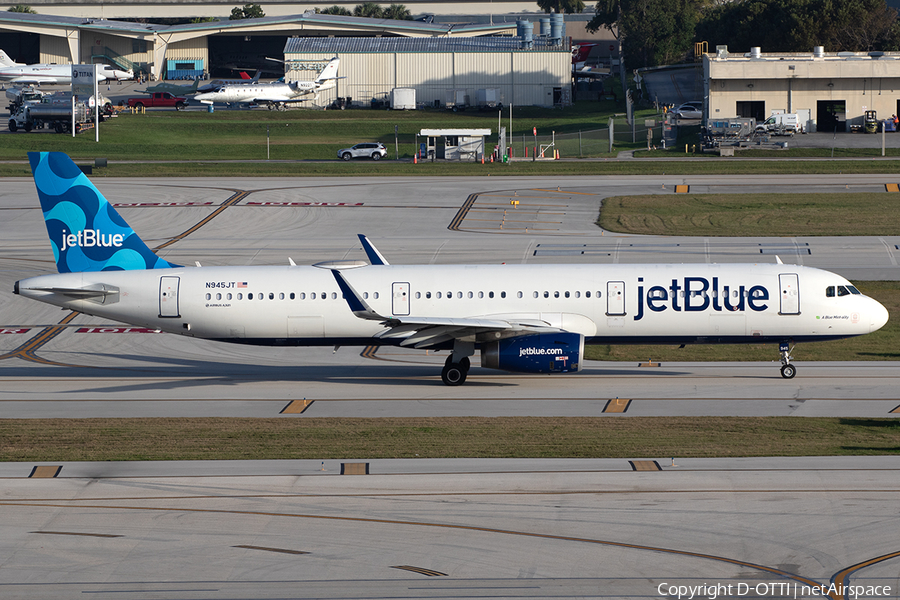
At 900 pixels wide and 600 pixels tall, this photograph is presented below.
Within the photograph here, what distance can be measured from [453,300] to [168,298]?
10.4m

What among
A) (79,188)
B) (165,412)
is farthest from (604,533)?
(79,188)

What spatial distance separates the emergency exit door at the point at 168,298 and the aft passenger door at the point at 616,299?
15.6 metres

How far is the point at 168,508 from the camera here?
23.3m

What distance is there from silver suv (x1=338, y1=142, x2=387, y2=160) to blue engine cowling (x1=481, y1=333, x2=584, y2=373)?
72.1m

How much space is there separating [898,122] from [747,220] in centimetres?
5126

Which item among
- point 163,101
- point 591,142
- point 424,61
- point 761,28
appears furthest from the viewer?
point 424,61

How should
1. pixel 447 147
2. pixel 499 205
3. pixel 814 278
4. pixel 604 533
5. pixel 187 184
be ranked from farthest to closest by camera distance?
pixel 447 147
pixel 187 184
pixel 499 205
pixel 814 278
pixel 604 533

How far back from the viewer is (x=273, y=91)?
448 ft

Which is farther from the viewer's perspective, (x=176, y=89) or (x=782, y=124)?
(x=176, y=89)

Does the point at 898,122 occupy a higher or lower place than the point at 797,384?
higher

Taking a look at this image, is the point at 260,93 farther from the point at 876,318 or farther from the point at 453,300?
the point at 876,318

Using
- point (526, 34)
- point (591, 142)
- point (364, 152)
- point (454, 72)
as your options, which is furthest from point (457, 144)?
point (526, 34)

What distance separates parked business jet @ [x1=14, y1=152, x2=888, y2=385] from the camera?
35500 millimetres

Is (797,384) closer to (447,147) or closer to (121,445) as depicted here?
(121,445)
